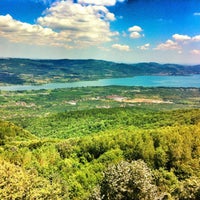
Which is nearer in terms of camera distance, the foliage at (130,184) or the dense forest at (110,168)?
the foliage at (130,184)

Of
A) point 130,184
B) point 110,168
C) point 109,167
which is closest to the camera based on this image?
point 130,184

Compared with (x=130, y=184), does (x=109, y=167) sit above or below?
above

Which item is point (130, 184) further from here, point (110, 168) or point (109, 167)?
point (109, 167)

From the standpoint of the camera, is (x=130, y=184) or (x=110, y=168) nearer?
(x=130, y=184)

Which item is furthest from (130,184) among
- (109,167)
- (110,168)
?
(109,167)

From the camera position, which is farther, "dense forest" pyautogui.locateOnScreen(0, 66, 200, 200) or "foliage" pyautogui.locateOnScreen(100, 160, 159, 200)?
"dense forest" pyautogui.locateOnScreen(0, 66, 200, 200)

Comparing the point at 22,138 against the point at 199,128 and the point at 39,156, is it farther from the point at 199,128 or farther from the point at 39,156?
the point at 199,128

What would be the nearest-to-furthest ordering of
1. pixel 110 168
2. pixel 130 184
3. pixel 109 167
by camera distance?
pixel 130 184 < pixel 110 168 < pixel 109 167

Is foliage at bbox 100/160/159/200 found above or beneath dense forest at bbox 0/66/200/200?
above

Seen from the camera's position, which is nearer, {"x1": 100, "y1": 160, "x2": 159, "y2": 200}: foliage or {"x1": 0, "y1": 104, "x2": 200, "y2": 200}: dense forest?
{"x1": 100, "y1": 160, "x2": 159, "y2": 200}: foliage

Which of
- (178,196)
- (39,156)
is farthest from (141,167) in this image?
(39,156)

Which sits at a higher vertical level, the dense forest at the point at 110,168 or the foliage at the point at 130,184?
the foliage at the point at 130,184
